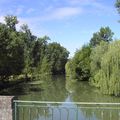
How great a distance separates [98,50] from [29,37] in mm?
36570

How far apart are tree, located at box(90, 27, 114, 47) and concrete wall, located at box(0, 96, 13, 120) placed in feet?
246

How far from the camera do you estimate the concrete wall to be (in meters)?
9.26

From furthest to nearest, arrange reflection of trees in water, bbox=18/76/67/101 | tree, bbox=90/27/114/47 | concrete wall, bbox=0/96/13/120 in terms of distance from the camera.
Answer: tree, bbox=90/27/114/47
reflection of trees in water, bbox=18/76/67/101
concrete wall, bbox=0/96/13/120

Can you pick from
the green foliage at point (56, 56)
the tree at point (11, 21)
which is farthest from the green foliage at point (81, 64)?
the green foliage at point (56, 56)

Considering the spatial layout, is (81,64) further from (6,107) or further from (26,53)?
(6,107)

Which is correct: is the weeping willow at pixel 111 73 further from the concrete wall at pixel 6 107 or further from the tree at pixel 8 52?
the concrete wall at pixel 6 107

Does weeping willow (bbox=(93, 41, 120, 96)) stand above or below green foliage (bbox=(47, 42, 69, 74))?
below

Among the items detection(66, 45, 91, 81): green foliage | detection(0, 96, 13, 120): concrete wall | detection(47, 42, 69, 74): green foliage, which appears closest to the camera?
detection(0, 96, 13, 120): concrete wall

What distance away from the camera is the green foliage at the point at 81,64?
6372 cm

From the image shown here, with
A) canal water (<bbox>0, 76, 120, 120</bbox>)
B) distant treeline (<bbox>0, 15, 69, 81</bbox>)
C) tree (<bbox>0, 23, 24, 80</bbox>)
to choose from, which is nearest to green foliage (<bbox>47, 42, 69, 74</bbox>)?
distant treeline (<bbox>0, 15, 69, 81</bbox>)

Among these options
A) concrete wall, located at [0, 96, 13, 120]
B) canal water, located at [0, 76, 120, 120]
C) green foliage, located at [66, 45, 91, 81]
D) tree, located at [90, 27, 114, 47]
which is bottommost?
canal water, located at [0, 76, 120, 120]

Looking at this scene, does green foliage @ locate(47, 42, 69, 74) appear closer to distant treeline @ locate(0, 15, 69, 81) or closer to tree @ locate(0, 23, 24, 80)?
distant treeline @ locate(0, 15, 69, 81)

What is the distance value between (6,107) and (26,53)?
242ft

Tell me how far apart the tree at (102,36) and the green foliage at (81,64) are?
16692 millimetres
